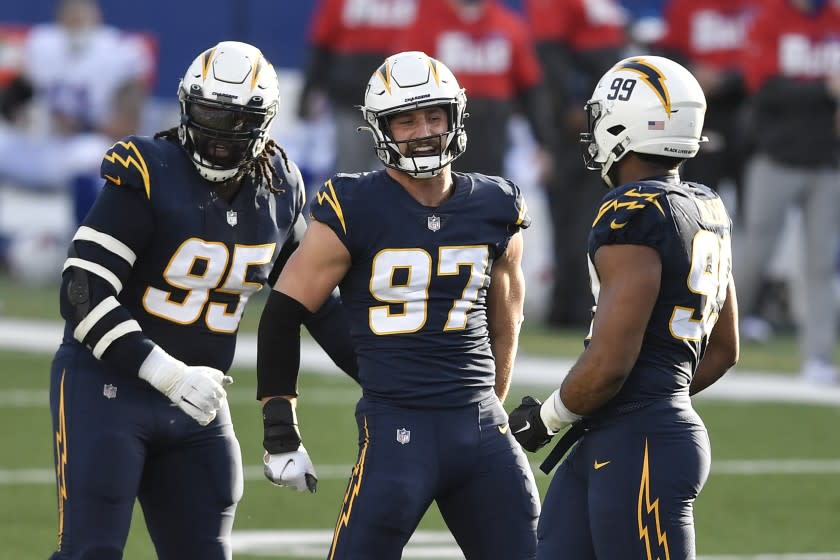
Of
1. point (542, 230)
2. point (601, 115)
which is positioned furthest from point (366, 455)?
point (542, 230)

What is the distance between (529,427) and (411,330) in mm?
396

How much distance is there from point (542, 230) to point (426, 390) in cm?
936

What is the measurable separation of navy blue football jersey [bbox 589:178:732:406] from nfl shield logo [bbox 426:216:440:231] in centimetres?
45

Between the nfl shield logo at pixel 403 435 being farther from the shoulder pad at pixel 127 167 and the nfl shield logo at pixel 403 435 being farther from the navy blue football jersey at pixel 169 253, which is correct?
the shoulder pad at pixel 127 167

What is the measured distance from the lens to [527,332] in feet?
41.2

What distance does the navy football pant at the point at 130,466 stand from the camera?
445 centimetres

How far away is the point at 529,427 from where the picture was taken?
4340 mm

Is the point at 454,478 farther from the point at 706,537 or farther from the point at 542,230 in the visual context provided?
the point at 542,230

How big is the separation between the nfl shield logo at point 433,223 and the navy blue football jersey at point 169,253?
21.8 inches

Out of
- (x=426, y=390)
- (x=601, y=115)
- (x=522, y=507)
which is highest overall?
(x=601, y=115)

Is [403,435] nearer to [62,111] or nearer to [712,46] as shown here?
[712,46]

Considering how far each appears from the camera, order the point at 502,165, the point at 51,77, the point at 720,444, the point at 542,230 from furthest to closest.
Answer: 1. the point at 51,77
2. the point at 542,230
3. the point at 502,165
4. the point at 720,444

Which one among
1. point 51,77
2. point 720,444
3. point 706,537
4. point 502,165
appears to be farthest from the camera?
point 51,77

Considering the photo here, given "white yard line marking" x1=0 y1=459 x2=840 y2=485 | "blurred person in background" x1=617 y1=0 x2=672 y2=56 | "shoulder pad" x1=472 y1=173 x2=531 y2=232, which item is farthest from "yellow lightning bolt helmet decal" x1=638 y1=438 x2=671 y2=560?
"blurred person in background" x1=617 y1=0 x2=672 y2=56
